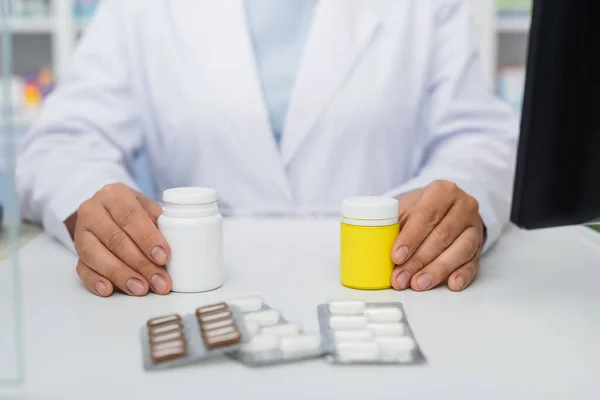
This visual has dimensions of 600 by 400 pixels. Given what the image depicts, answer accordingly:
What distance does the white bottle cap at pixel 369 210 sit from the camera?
703mm

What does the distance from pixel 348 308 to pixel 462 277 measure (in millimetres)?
167

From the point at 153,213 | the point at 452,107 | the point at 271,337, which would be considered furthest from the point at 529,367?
the point at 452,107

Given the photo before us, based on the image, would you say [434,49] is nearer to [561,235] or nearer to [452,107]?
[452,107]

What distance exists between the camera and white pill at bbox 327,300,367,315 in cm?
62

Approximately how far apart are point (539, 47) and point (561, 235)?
1.46 ft

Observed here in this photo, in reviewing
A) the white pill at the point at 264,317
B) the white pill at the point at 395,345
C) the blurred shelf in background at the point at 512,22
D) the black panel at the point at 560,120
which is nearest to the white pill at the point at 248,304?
the white pill at the point at 264,317

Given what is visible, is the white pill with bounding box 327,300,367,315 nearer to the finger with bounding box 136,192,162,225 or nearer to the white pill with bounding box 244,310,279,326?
the white pill with bounding box 244,310,279,326

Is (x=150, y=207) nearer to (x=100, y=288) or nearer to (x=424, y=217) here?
(x=100, y=288)

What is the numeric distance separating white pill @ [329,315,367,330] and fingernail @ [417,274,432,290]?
15 cm

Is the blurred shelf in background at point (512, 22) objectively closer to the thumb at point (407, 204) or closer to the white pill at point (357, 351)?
the thumb at point (407, 204)

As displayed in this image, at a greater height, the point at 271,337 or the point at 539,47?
the point at 539,47

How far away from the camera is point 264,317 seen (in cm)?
60

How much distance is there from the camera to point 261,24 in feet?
3.84

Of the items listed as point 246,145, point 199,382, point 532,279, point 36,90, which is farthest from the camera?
point 36,90
